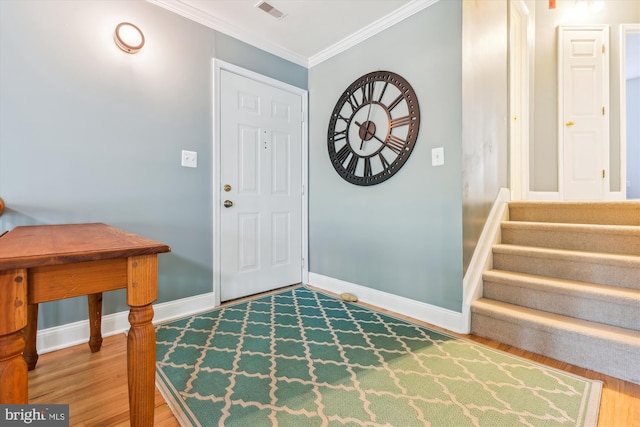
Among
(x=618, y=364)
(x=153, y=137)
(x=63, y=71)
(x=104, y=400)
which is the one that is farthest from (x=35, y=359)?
(x=618, y=364)

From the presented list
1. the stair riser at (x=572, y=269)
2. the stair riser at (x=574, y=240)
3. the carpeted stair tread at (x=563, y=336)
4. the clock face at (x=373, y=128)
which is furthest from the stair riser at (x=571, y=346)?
the clock face at (x=373, y=128)

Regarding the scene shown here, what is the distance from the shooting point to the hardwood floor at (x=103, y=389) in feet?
3.86

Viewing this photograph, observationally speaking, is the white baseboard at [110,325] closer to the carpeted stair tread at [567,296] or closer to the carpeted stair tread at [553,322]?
the carpeted stair tread at [553,322]

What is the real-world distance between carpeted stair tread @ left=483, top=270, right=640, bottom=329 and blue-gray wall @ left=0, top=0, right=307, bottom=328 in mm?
2178

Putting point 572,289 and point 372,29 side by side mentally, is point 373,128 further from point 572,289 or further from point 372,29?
point 572,289

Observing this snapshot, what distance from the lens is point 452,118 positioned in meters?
2.01

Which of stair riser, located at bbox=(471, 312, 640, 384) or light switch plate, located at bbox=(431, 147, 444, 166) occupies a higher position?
light switch plate, located at bbox=(431, 147, 444, 166)

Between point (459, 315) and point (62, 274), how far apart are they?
209cm

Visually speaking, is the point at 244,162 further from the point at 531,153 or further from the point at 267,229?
the point at 531,153

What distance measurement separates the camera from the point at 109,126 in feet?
6.26

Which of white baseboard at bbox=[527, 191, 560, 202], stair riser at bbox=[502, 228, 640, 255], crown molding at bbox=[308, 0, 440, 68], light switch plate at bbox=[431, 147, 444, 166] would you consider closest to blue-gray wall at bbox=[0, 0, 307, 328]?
crown molding at bbox=[308, 0, 440, 68]

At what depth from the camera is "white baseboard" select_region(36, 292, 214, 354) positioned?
1703mm

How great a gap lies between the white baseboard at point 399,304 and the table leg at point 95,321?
1797mm

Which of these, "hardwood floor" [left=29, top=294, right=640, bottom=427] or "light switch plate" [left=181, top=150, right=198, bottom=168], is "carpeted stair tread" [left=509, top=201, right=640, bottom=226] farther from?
"light switch plate" [left=181, top=150, right=198, bottom=168]
